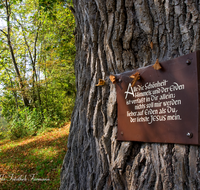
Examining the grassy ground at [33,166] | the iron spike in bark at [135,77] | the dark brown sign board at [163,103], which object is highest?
the iron spike in bark at [135,77]

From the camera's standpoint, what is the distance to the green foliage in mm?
9539

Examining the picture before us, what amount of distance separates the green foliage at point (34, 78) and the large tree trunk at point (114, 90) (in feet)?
21.8

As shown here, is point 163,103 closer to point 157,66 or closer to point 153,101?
point 153,101

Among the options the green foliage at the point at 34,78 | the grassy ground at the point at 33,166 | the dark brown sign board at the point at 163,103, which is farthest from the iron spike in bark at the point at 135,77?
the green foliage at the point at 34,78

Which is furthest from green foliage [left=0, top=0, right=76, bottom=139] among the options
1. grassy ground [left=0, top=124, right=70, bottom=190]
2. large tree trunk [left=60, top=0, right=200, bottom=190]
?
large tree trunk [left=60, top=0, right=200, bottom=190]

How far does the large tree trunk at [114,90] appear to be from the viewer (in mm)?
1287

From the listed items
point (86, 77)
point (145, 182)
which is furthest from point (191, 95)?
point (86, 77)

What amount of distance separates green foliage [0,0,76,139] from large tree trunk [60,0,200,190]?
6634 mm

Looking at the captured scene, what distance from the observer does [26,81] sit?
10336 mm

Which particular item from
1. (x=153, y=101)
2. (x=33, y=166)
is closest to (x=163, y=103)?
(x=153, y=101)

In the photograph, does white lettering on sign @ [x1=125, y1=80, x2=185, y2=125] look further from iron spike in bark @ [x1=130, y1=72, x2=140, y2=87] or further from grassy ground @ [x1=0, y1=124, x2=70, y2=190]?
grassy ground @ [x1=0, y1=124, x2=70, y2=190]

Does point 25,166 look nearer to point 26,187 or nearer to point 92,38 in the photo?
point 26,187

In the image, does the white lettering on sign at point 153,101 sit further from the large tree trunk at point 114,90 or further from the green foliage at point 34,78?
the green foliage at point 34,78

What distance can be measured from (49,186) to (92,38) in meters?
3.76
